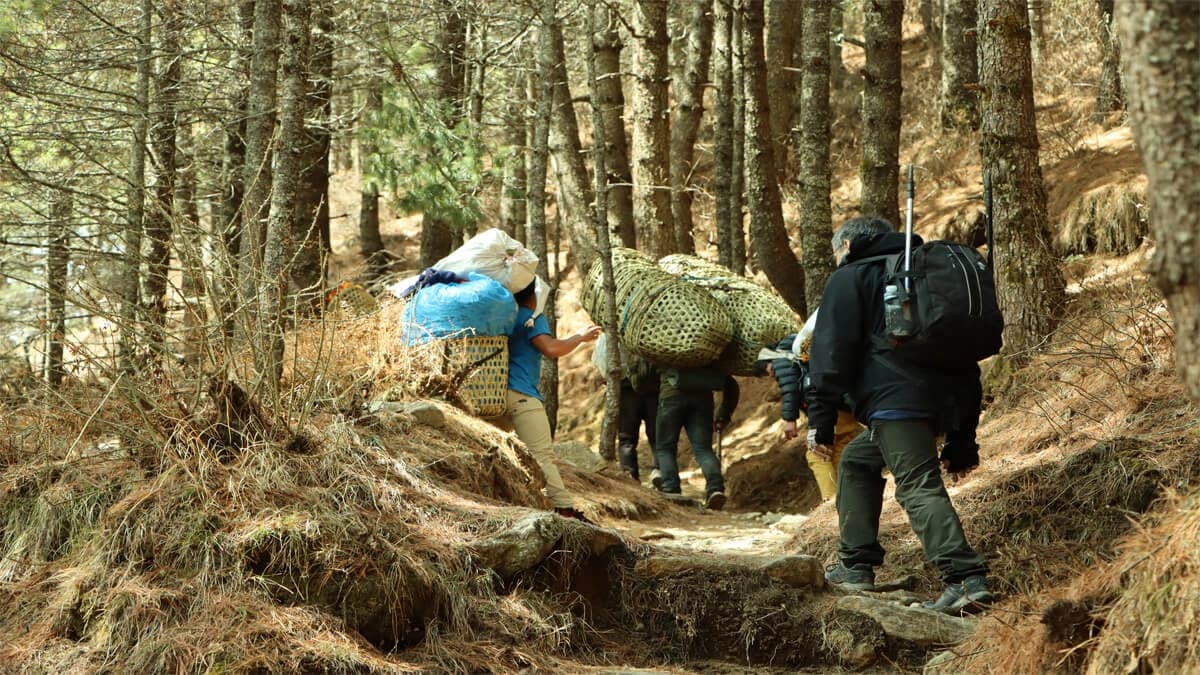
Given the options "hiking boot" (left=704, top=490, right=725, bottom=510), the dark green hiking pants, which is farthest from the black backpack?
"hiking boot" (left=704, top=490, right=725, bottom=510)

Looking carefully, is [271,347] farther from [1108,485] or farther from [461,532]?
[1108,485]

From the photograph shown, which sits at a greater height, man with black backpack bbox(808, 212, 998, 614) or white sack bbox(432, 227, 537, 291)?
white sack bbox(432, 227, 537, 291)

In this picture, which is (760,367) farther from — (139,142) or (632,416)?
(139,142)

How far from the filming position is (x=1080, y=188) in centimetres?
1342

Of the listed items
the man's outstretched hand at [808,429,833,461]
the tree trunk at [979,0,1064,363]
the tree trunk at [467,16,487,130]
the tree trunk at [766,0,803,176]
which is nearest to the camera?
the man's outstretched hand at [808,429,833,461]

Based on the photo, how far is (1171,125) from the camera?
3.10 metres

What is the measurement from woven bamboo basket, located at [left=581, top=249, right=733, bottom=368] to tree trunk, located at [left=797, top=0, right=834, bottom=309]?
1899 millimetres

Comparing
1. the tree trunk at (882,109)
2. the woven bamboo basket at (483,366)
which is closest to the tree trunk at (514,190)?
the tree trunk at (882,109)

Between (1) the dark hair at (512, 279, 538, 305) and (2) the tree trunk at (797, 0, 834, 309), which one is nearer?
(1) the dark hair at (512, 279, 538, 305)

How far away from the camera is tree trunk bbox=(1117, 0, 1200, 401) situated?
3.07 m

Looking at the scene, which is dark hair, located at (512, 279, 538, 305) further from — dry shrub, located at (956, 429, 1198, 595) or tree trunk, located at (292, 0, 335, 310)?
tree trunk, located at (292, 0, 335, 310)

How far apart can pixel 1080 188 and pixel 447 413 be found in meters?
8.55

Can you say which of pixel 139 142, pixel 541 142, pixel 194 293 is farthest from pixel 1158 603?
pixel 541 142

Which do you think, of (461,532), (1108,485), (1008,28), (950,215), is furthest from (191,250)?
(950,215)
